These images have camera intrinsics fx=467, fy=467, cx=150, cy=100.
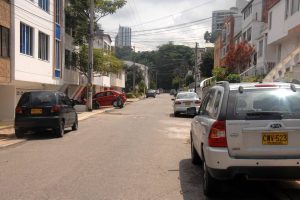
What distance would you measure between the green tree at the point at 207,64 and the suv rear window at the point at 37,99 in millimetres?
71830

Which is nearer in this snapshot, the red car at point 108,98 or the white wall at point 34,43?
the white wall at point 34,43

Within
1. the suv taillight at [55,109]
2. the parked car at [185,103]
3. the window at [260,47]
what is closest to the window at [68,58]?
the parked car at [185,103]

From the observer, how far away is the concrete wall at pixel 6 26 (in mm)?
22000

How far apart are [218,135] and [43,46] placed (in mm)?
23751

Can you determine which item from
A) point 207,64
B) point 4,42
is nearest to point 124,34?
point 4,42

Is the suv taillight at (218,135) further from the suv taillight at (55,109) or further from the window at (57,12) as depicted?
the window at (57,12)

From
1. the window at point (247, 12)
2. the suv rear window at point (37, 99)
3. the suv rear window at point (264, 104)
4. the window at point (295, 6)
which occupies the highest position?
the window at point (247, 12)

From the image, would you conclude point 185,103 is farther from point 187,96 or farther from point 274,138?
point 274,138

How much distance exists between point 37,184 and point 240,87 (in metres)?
3.91

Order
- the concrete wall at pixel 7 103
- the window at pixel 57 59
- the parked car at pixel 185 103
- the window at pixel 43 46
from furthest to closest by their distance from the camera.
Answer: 1. the window at pixel 57 59
2. the window at pixel 43 46
3. the parked car at pixel 185 103
4. the concrete wall at pixel 7 103

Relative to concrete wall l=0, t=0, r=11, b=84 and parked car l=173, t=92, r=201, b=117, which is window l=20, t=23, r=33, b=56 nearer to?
concrete wall l=0, t=0, r=11, b=84

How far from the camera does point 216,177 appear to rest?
6758mm

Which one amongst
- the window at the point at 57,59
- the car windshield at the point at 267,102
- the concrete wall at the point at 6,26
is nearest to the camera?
the car windshield at the point at 267,102

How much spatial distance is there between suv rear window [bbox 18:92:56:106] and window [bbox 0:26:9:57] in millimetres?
7010
